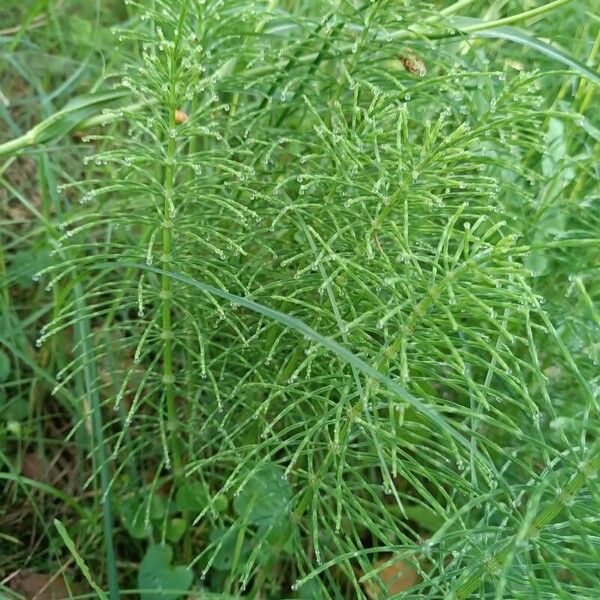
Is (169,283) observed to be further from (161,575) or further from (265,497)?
(161,575)

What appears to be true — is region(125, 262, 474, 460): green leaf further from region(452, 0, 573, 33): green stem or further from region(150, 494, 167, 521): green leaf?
region(452, 0, 573, 33): green stem

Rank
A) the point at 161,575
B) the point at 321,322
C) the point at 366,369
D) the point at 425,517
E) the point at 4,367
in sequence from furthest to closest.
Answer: the point at 4,367 → the point at 425,517 → the point at 161,575 → the point at 321,322 → the point at 366,369

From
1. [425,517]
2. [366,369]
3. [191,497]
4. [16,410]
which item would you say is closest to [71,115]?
[16,410]

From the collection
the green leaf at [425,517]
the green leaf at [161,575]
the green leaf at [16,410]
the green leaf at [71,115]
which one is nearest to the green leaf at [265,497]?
the green leaf at [161,575]

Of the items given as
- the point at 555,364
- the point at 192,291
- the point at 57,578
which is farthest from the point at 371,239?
the point at 57,578

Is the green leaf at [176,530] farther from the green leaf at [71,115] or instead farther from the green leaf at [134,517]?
the green leaf at [71,115]

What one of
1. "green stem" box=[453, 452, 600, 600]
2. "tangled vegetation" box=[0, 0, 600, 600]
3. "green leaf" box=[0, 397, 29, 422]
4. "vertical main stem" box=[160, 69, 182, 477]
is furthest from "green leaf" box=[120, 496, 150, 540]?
"green stem" box=[453, 452, 600, 600]
